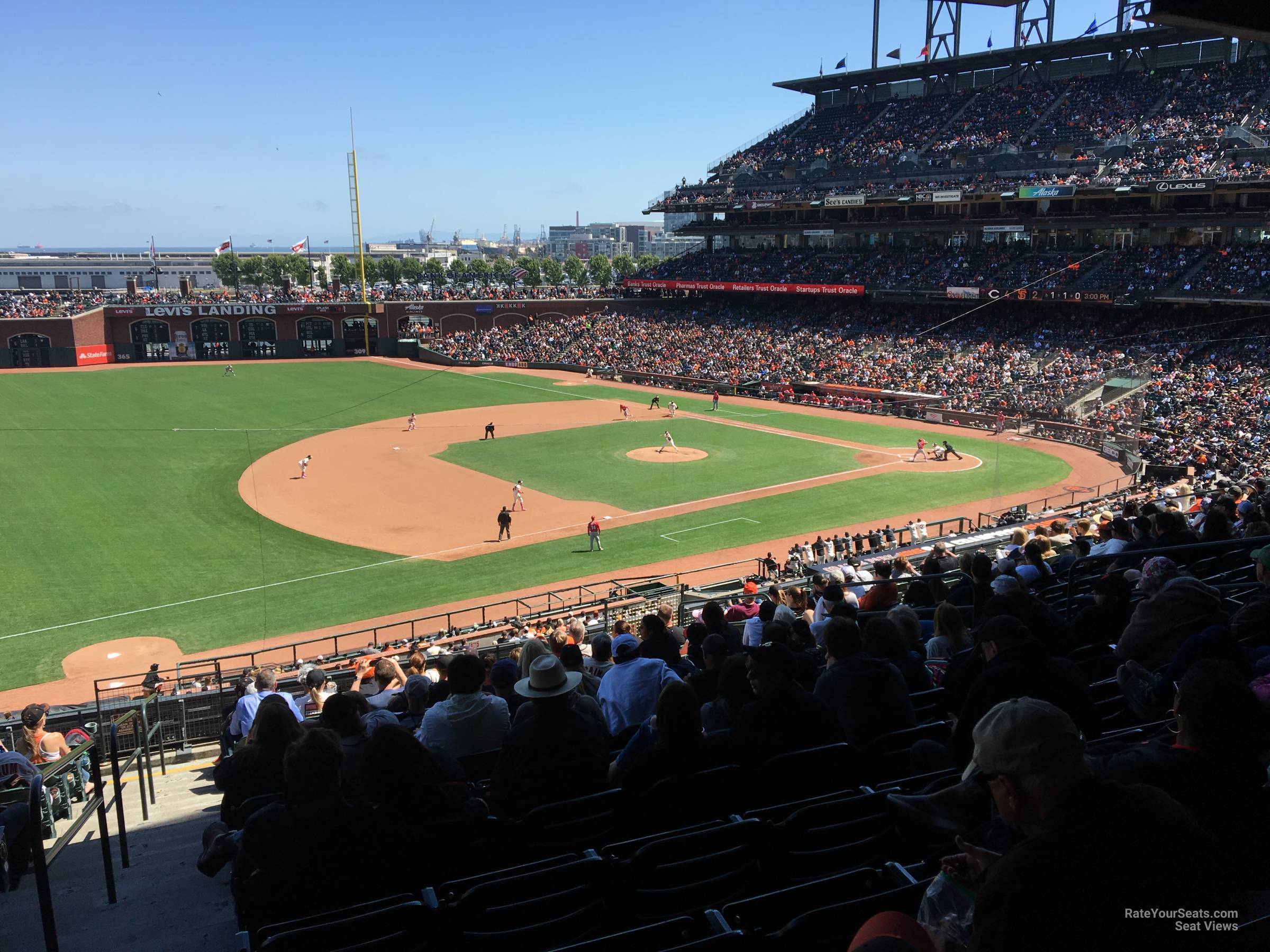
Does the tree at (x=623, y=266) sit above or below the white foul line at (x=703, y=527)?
above

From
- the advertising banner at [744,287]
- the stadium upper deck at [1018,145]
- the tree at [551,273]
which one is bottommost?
the advertising banner at [744,287]

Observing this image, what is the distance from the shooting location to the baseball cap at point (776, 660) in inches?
216

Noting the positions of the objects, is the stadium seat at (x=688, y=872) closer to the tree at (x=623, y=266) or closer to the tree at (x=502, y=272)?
the tree at (x=502, y=272)

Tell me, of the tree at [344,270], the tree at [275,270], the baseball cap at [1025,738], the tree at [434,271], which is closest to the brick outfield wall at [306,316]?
the tree at [344,270]

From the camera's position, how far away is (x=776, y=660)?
5496 mm

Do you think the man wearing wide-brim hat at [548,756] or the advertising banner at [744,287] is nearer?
the man wearing wide-brim hat at [548,756]

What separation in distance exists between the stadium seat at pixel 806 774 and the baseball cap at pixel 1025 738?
2.37 m

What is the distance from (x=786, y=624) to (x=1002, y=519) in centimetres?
2091

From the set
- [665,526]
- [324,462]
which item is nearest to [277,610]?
[665,526]

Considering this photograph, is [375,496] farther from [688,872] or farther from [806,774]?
[688,872]

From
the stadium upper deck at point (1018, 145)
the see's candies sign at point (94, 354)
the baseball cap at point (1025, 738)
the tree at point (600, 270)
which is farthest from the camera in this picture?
the tree at point (600, 270)

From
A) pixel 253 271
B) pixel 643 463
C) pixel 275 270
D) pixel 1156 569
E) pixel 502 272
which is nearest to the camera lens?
pixel 1156 569

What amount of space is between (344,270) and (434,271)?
1888 cm
